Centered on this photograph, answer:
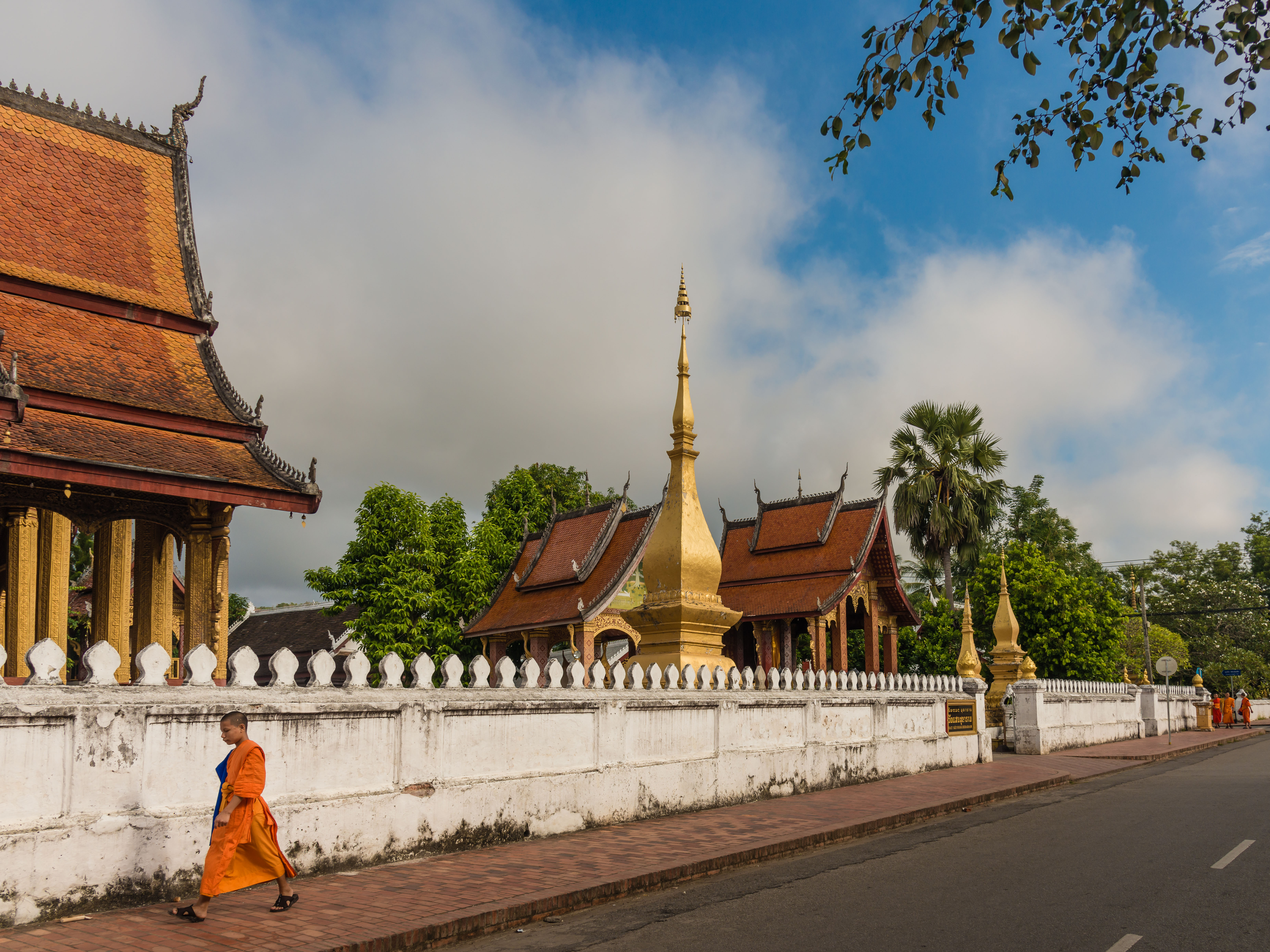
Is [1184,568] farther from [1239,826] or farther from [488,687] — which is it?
[488,687]

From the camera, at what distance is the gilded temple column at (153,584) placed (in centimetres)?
1493

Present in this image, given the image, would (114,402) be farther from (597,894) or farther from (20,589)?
(597,894)

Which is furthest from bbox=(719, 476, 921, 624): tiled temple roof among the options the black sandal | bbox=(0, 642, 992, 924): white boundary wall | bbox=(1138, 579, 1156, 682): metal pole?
the black sandal

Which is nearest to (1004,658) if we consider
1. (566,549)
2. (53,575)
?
(566,549)

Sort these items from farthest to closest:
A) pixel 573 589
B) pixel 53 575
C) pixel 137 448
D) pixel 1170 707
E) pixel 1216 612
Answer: pixel 1216 612, pixel 1170 707, pixel 573 589, pixel 53 575, pixel 137 448

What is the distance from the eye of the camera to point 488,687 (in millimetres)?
9102

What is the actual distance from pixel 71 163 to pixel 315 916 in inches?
537

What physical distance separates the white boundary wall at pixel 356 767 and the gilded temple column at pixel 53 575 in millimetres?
7483

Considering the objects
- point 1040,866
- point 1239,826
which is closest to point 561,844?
point 1040,866

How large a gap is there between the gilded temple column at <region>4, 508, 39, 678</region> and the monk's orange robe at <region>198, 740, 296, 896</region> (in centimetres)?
858

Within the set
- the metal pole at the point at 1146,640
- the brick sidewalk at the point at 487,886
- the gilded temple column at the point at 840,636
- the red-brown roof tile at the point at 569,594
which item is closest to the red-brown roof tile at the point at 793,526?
the gilded temple column at the point at 840,636

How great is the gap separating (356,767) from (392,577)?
74.2 ft

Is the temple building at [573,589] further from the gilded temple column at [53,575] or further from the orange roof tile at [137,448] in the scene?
the gilded temple column at [53,575]

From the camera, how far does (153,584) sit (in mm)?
15055
